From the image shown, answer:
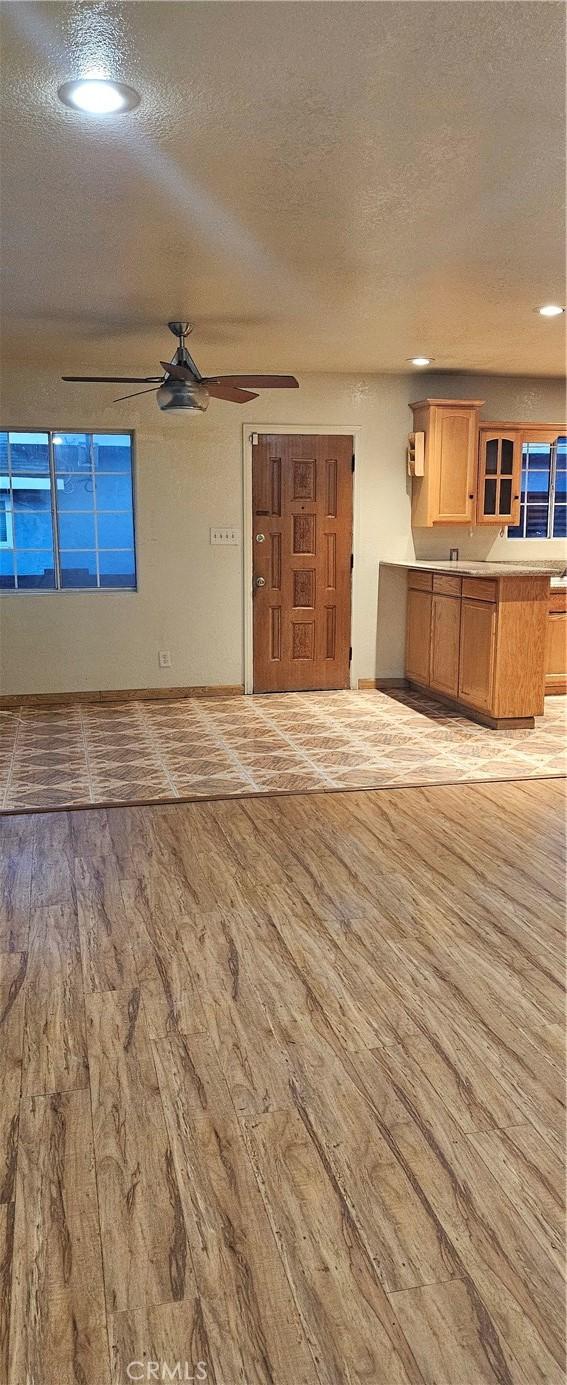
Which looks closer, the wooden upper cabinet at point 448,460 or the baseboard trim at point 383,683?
the wooden upper cabinet at point 448,460

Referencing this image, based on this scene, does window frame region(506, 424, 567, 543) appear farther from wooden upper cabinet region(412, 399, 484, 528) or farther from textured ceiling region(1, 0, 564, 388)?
textured ceiling region(1, 0, 564, 388)

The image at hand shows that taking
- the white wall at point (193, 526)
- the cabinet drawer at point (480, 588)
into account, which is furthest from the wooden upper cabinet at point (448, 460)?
the cabinet drawer at point (480, 588)

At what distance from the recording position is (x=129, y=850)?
384 centimetres

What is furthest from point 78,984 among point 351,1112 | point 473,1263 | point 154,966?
point 473,1263

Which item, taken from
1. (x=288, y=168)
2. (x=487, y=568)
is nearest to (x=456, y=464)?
(x=487, y=568)

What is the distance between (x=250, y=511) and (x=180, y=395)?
1.79 metres

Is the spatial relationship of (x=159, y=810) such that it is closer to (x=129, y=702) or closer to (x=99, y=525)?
(x=129, y=702)

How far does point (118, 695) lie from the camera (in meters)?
6.91

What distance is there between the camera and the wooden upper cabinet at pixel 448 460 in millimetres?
6797

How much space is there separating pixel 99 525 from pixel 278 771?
110 inches

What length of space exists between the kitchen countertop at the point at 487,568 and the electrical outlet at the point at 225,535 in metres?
1.16

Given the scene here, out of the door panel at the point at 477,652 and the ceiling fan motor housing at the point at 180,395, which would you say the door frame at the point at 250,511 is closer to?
the door panel at the point at 477,652

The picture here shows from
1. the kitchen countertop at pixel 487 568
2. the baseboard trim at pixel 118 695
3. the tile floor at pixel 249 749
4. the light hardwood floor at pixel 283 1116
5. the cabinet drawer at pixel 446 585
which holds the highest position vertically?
the kitchen countertop at pixel 487 568

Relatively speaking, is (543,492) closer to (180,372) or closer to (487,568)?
(487,568)
